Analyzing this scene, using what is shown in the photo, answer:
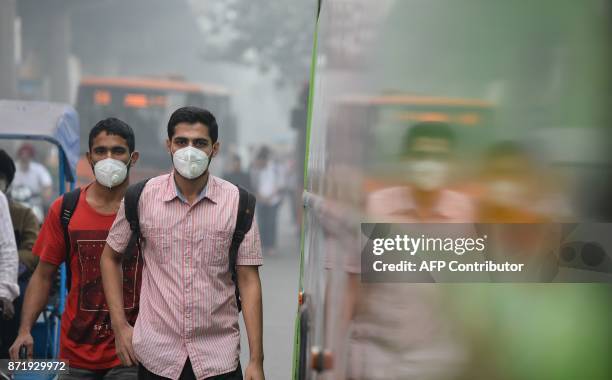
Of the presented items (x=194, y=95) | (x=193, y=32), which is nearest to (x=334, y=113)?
(x=194, y=95)

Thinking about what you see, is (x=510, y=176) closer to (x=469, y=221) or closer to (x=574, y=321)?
(x=469, y=221)

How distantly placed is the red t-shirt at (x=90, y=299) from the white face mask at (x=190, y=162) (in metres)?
0.63

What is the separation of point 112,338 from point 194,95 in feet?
65.1

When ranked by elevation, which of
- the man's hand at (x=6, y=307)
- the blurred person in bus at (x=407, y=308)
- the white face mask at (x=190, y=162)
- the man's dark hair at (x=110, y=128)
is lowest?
the man's hand at (x=6, y=307)

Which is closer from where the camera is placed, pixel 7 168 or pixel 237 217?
pixel 237 217

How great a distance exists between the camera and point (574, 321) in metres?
3.72

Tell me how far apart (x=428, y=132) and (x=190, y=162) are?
1.04 metres

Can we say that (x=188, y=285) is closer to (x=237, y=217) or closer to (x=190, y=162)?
(x=237, y=217)

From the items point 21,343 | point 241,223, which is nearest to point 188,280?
point 241,223

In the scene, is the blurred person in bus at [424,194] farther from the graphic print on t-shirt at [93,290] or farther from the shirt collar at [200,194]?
the graphic print on t-shirt at [93,290]

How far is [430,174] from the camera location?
372cm

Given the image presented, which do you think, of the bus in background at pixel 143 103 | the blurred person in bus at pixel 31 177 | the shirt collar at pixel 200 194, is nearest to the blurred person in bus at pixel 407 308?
the shirt collar at pixel 200 194

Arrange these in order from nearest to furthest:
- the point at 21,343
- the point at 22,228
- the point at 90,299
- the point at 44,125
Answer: the point at 90,299 → the point at 21,343 → the point at 22,228 → the point at 44,125

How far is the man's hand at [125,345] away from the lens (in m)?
4.37
